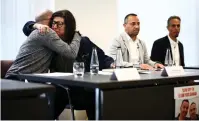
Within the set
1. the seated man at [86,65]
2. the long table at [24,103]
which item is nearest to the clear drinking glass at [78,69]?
the seated man at [86,65]

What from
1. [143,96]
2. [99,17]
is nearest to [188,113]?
[143,96]

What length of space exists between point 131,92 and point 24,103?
2.28 ft

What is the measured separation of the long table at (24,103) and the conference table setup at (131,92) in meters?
0.34

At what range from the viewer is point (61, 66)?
273 cm

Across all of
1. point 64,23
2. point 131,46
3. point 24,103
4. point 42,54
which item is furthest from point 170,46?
point 24,103

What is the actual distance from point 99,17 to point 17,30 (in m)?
1.32

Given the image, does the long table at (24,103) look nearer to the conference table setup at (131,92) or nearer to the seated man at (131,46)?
the conference table setup at (131,92)

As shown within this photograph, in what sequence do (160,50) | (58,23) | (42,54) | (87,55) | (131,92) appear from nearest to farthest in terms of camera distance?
(131,92), (42,54), (58,23), (87,55), (160,50)

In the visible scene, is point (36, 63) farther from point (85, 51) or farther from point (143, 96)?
point (143, 96)

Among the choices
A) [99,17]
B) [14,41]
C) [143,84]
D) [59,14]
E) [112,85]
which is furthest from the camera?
[99,17]

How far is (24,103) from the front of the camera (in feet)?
4.46

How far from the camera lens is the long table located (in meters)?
1.31

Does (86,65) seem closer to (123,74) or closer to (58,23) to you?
(58,23)

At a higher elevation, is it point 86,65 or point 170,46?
point 170,46
